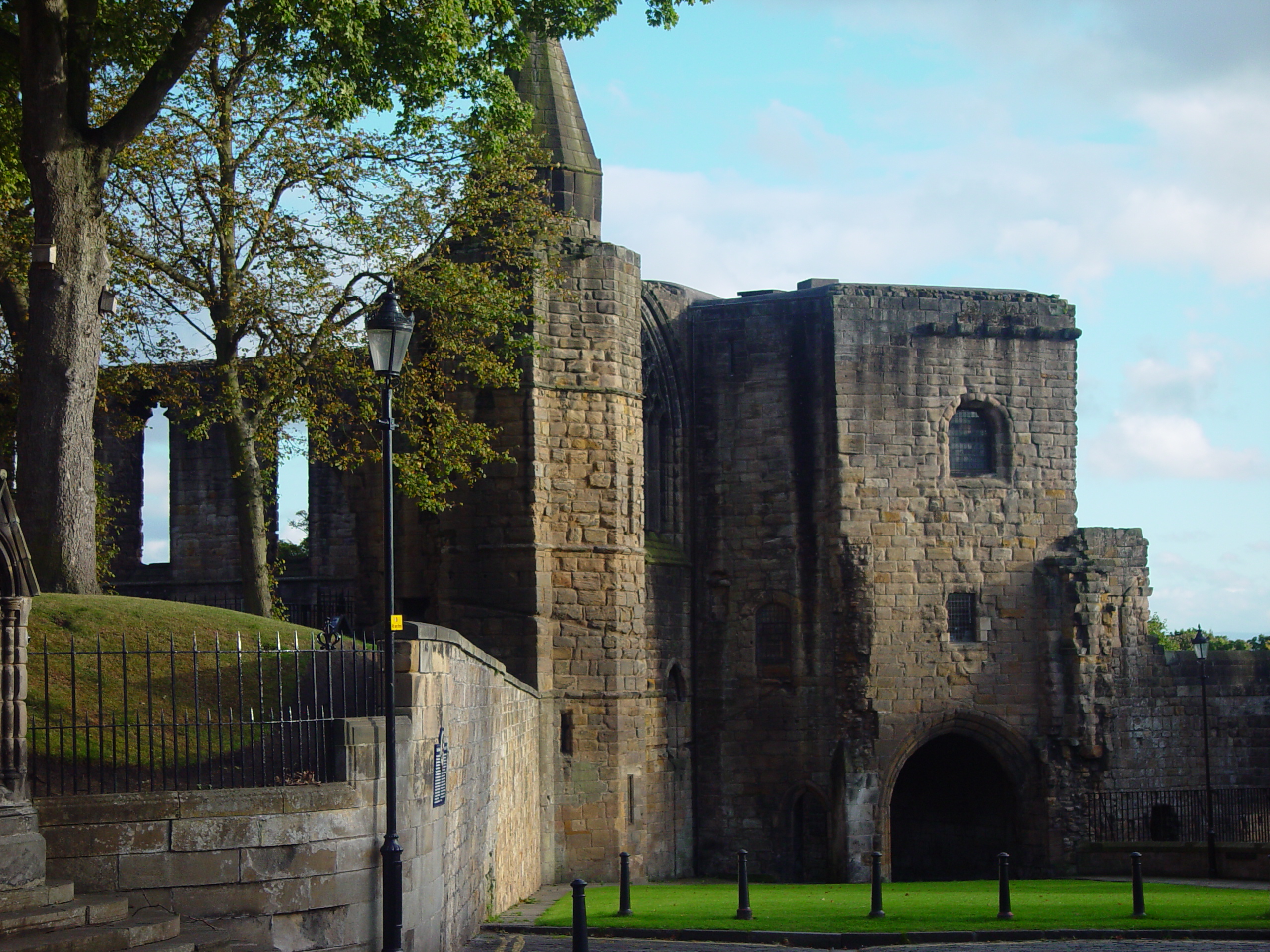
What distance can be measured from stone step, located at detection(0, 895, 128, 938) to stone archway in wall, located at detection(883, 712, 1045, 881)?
→ 1975 centimetres

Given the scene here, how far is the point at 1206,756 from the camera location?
2802 cm

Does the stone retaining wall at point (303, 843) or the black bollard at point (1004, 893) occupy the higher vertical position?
the stone retaining wall at point (303, 843)

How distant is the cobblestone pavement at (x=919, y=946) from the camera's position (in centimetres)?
1470

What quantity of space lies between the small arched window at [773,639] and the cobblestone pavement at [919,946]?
1335 centimetres

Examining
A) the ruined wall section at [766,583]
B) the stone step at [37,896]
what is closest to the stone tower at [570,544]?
the ruined wall section at [766,583]

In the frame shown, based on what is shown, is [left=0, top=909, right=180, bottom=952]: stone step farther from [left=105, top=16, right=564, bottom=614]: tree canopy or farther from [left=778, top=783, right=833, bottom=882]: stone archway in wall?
[left=778, top=783, right=833, bottom=882]: stone archway in wall

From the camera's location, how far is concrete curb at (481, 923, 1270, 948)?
15609mm

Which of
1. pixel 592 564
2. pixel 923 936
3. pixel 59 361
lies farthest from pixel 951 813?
pixel 59 361

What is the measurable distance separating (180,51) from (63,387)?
12.1 ft

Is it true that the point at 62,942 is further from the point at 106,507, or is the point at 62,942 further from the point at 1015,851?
the point at 1015,851

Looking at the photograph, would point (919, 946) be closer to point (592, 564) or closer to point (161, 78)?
point (592, 564)

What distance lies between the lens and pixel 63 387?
620 inches

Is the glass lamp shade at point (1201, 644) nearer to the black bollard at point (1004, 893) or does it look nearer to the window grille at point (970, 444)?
the window grille at point (970, 444)

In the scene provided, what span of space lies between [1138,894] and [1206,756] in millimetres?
11800
